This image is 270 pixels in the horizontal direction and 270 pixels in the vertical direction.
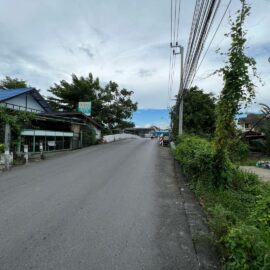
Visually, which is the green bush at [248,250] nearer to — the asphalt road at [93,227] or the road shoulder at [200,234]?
the road shoulder at [200,234]

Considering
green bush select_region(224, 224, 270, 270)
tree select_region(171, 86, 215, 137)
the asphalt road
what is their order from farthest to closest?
tree select_region(171, 86, 215, 137), the asphalt road, green bush select_region(224, 224, 270, 270)

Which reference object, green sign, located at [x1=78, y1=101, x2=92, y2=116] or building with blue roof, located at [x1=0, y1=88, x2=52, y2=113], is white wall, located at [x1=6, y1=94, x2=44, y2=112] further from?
green sign, located at [x1=78, y1=101, x2=92, y2=116]

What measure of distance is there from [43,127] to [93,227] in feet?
61.7

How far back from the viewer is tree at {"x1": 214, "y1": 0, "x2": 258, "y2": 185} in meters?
7.07

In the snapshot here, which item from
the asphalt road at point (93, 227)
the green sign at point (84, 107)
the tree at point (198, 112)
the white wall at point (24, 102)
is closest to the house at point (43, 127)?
the white wall at point (24, 102)

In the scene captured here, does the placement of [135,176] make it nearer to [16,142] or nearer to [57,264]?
[57,264]

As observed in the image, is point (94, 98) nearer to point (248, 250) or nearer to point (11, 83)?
point (11, 83)

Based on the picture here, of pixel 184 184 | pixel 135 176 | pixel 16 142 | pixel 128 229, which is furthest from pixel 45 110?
pixel 128 229

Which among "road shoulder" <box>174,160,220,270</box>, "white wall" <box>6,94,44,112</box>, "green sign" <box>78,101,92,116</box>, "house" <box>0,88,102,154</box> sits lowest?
"road shoulder" <box>174,160,220,270</box>

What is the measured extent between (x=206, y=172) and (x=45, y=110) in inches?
893

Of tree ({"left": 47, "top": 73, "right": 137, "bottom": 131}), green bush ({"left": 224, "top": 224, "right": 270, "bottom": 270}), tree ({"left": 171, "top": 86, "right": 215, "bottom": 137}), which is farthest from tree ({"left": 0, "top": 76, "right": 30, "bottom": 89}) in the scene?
green bush ({"left": 224, "top": 224, "right": 270, "bottom": 270})

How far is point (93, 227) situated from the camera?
484cm

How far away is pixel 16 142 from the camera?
49.7ft

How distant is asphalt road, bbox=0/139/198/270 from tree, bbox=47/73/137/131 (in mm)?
30102
